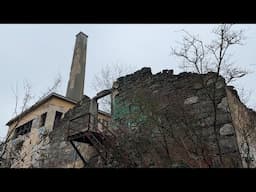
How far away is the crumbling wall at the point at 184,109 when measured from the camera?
190 inches

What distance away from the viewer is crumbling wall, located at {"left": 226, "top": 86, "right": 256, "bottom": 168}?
487cm

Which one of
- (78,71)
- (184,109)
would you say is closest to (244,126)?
(184,109)

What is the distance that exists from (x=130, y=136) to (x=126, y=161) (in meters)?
0.71

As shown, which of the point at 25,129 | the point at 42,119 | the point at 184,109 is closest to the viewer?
the point at 184,109

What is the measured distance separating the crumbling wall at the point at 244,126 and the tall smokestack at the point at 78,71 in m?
12.3

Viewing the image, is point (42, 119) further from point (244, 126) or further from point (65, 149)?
point (244, 126)

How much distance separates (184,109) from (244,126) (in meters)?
1.43

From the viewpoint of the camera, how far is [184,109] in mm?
5711

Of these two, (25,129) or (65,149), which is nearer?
(65,149)

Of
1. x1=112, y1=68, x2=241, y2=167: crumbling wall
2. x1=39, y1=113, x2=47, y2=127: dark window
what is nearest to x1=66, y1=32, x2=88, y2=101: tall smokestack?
x1=39, y1=113, x2=47, y2=127: dark window

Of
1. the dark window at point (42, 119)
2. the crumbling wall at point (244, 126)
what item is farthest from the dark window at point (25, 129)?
the crumbling wall at point (244, 126)

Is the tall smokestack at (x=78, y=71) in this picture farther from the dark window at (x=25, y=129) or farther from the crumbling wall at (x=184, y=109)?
the crumbling wall at (x=184, y=109)

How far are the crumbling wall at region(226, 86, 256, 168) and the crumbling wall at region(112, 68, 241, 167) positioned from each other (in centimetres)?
24
